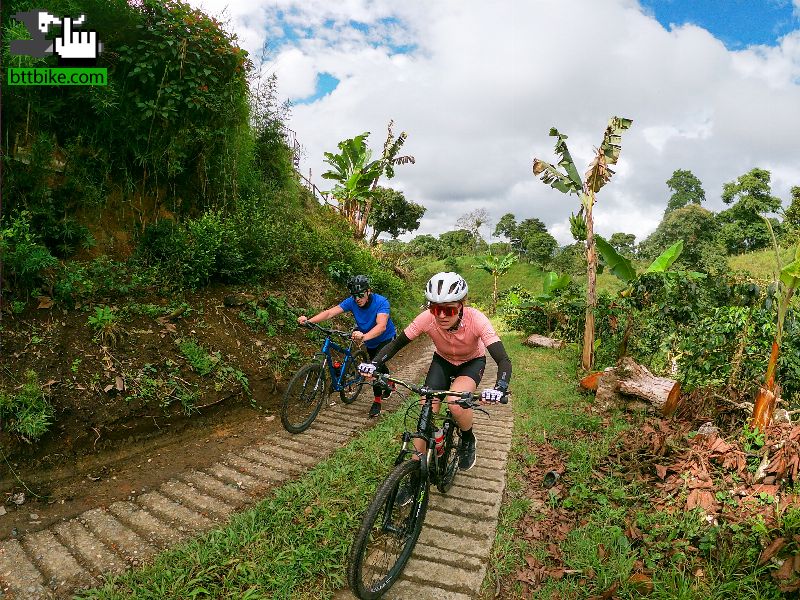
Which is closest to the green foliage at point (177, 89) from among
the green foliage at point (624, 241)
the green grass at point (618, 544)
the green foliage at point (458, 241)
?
the green grass at point (618, 544)

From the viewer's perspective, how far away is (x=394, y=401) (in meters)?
7.65

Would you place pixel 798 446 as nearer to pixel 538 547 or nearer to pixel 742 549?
pixel 742 549

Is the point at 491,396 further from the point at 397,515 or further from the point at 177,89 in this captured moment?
the point at 177,89

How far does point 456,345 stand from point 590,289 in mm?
7155

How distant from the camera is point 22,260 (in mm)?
5141

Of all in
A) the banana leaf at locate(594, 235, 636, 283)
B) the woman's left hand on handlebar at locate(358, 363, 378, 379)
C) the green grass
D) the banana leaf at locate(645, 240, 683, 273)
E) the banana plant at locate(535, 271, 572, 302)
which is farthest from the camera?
the banana plant at locate(535, 271, 572, 302)

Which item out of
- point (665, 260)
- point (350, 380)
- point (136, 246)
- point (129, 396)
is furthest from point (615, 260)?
point (136, 246)

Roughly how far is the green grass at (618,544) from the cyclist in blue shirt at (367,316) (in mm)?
2463

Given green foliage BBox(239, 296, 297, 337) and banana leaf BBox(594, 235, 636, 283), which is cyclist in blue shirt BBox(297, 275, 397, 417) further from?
banana leaf BBox(594, 235, 636, 283)

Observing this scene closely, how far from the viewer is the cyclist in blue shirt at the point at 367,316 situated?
612cm

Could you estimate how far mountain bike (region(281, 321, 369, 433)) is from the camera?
5.74 metres

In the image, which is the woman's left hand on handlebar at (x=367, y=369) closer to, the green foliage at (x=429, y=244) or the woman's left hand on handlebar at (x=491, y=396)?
the woman's left hand on handlebar at (x=491, y=396)

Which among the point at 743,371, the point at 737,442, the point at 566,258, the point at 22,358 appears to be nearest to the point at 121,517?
the point at 22,358

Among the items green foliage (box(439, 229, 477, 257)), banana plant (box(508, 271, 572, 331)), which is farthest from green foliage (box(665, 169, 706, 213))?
banana plant (box(508, 271, 572, 331))
